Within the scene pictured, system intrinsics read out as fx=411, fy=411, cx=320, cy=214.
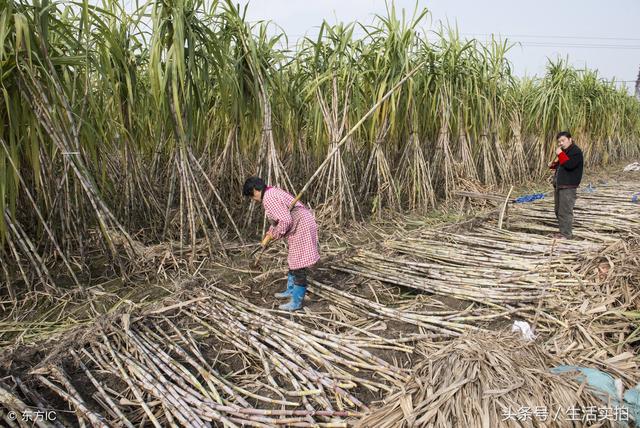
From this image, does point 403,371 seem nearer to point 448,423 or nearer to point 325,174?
point 448,423

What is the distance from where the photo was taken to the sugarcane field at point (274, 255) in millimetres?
1592

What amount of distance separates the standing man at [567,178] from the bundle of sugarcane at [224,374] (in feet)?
8.54

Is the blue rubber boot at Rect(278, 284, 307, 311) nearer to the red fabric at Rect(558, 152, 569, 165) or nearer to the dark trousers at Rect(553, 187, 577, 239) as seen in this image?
the dark trousers at Rect(553, 187, 577, 239)

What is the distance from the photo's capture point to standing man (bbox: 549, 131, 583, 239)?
3.69 meters

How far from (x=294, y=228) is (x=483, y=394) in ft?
4.40

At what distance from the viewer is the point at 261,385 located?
1733 millimetres

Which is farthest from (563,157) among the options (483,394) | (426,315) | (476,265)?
(483,394)

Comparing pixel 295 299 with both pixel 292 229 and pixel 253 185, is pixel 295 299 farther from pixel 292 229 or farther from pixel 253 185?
pixel 253 185

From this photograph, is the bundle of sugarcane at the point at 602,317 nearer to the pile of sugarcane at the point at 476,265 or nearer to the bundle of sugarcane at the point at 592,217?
the pile of sugarcane at the point at 476,265

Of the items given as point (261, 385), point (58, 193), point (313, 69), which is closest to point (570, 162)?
point (313, 69)

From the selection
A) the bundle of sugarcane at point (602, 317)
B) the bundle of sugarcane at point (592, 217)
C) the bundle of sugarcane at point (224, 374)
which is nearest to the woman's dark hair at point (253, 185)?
the bundle of sugarcane at point (224, 374)

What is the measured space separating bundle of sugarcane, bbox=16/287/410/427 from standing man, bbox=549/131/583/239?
8.54 feet

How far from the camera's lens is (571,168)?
3.70 metres

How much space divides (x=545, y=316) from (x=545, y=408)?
34.9 inches
